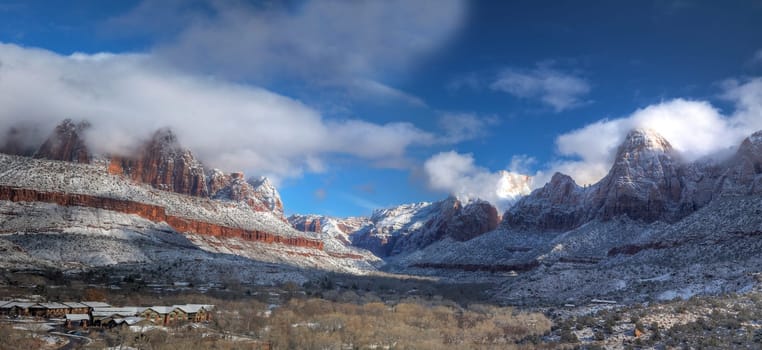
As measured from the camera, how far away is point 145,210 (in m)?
121

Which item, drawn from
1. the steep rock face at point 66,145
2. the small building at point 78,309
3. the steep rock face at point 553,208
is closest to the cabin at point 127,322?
the small building at point 78,309

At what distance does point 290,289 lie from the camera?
7894 cm

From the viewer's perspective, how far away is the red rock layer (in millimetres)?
102562

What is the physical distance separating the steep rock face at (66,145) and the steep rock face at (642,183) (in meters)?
137

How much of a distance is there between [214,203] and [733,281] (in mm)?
136985

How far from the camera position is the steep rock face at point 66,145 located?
14025 cm

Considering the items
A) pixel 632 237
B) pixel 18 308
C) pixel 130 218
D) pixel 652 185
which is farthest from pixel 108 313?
pixel 652 185

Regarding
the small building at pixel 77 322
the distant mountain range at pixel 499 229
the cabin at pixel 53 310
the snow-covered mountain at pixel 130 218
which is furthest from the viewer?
the snow-covered mountain at pixel 130 218

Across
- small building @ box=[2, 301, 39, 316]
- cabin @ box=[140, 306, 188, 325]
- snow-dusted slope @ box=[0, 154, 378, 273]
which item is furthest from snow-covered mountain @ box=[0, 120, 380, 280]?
cabin @ box=[140, 306, 188, 325]

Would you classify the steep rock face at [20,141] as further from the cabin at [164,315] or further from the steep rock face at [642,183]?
the steep rock face at [642,183]

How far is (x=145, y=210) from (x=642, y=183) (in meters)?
118

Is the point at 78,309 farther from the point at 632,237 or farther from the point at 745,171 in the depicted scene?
the point at 745,171

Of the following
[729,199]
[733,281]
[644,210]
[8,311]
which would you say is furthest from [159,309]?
[644,210]

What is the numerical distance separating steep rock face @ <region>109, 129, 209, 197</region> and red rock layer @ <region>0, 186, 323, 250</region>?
37.2 metres
